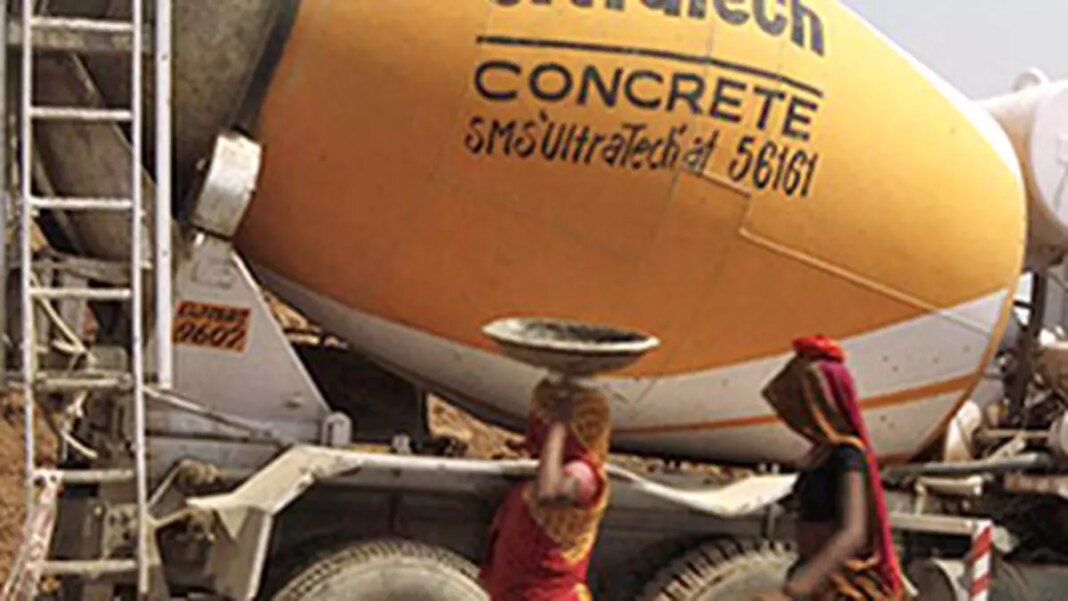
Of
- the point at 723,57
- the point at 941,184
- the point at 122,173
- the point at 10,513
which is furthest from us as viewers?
the point at 10,513

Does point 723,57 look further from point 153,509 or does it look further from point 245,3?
point 153,509

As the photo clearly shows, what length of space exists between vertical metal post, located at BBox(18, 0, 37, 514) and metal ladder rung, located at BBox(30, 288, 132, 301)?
5cm

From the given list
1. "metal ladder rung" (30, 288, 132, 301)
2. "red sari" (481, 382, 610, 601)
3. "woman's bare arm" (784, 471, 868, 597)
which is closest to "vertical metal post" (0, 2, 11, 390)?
"metal ladder rung" (30, 288, 132, 301)

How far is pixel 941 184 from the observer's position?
698cm

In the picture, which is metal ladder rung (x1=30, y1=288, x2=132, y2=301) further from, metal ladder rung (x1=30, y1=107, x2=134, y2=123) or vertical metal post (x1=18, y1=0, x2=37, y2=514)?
metal ladder rung (x1=30, y1=107, x2=134, y2=123)

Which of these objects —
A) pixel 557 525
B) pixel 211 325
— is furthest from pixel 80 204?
pixel 557 525

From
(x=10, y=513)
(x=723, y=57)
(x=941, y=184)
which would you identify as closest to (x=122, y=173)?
(x=723, y=57)

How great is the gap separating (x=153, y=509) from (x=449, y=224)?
1.47 meters

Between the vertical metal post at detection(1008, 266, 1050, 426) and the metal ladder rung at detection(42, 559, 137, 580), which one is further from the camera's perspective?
the vertical metal post at detection(1008, 266, 1050, 426)

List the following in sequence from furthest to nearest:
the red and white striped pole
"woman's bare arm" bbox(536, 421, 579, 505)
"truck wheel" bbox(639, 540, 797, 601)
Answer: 1. the red and white striped pole
2. "truck wheel" bbox(639, 540, 797, 601)
3. "woman's bare arm" bbox(536, 421, 579, 505)

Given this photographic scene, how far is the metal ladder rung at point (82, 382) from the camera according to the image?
5773mm

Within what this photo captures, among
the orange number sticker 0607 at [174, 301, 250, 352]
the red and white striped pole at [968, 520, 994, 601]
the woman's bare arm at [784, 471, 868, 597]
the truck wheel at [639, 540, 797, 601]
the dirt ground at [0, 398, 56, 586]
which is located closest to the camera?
the woman's bare arm at [784, 471, 868, 597]

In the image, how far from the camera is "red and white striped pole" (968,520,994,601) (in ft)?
24.6

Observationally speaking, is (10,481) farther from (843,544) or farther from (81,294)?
(843,544)
